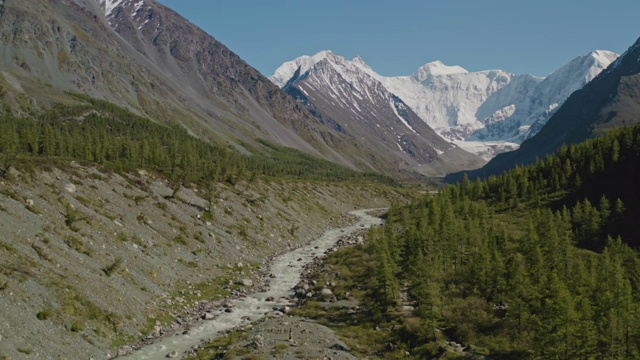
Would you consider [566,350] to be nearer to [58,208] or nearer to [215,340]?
[215,340]

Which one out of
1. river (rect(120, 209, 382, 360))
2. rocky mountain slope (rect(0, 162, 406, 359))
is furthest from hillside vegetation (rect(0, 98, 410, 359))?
river (rect(120, 209, 382, 360))

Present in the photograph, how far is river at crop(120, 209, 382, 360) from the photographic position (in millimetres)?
38525

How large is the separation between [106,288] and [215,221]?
3761 cm

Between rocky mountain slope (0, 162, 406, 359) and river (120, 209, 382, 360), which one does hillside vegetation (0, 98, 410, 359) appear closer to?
rocky mountain slope (0, 162, 406, 359)

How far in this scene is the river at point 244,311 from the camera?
38525mm

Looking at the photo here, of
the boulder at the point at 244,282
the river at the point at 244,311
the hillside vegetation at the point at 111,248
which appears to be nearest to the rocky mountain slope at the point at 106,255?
the hillside vegetation at the point at 111,248

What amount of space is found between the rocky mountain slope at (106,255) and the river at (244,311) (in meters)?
2.36

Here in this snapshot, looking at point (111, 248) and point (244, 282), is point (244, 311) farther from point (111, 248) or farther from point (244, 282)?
point (111, 248)

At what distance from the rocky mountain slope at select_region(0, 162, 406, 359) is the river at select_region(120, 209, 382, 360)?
93.0 inches

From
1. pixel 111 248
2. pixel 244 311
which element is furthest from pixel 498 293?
pixel 111 248

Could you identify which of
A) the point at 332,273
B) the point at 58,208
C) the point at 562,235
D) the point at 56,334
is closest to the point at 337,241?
the point at 332,273

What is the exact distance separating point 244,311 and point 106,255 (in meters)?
16.4

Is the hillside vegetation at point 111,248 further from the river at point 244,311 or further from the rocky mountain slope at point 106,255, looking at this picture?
the river at point 244,311

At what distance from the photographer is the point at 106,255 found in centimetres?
5066
